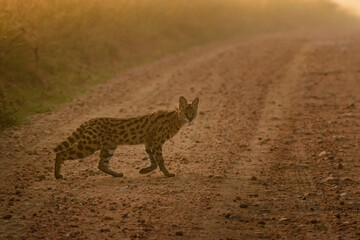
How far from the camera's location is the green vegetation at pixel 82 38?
13.0 metres

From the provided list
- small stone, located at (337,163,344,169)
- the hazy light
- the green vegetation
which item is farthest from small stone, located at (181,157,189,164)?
the hazy light

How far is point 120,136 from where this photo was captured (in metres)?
7.80

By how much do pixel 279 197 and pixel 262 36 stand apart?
2132 centimetres

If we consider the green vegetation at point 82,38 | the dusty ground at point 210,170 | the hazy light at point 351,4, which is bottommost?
the dusty ground at point 210,170

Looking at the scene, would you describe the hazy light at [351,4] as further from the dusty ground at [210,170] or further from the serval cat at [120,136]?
the serval cat at [120,136]

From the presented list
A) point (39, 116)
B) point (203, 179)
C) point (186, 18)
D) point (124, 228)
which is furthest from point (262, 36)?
point (124, 228)

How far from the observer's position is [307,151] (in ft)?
29.7

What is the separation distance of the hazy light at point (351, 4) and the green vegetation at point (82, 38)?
19188 millimetres

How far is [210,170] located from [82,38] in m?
10.9

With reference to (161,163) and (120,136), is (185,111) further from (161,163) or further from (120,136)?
(120,136)

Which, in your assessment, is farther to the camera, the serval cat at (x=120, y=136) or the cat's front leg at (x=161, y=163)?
the cat's front leg at (x=161, y=163)

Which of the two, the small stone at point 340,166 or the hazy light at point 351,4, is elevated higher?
the hazy light at point 351,4

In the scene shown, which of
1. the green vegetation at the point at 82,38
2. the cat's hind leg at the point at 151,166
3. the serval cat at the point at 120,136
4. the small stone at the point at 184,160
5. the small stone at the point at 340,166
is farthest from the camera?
the green vegetation at the point at 82,38

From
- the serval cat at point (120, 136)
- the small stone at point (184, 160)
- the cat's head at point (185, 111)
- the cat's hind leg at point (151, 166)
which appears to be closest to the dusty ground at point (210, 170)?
the small stone at point (184, 160)
